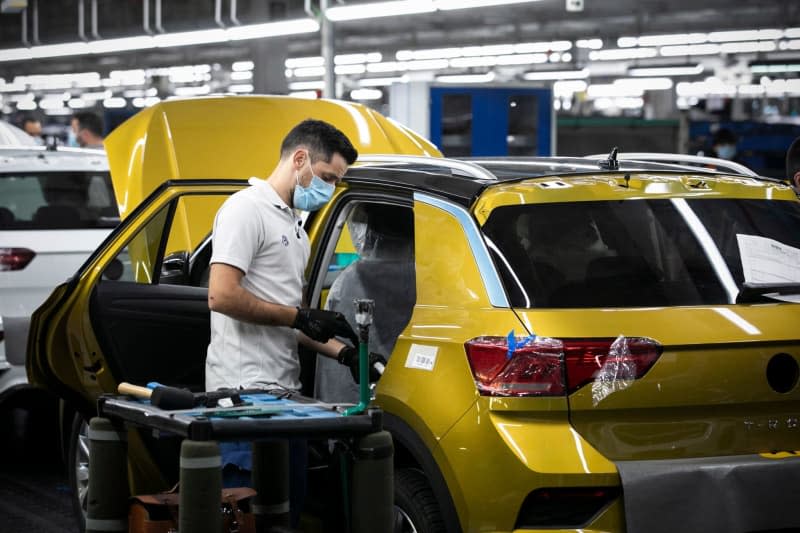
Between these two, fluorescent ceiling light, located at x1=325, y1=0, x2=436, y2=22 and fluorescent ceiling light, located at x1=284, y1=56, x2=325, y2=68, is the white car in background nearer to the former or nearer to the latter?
fluorescent ceiling light, located at x1=325, y1=0, x2=436, y2=22

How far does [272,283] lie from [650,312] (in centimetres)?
132

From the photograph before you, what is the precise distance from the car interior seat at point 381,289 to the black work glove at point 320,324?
0.87 meters

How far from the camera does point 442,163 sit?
14.2 feet

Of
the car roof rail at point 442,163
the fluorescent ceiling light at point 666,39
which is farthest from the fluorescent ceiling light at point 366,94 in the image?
the car roof rail at point 442,163

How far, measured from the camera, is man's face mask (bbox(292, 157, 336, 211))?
4219 mm

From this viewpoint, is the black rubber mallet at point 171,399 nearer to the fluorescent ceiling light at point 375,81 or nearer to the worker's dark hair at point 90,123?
the worker's dark hair at point 90,123

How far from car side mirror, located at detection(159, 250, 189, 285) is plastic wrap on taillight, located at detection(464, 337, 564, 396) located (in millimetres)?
2094

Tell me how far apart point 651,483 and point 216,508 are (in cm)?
118

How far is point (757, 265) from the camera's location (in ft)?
12.4

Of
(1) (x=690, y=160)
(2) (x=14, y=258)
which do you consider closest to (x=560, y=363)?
(1) (x=690, y=160)

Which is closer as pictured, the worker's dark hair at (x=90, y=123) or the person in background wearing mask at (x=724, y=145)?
the worker's dark hair at (x=90, y=123)

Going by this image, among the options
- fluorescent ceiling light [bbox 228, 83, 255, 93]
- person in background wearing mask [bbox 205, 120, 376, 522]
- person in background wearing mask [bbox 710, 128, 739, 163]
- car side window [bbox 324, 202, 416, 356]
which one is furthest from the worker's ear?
fluorescent ceiling light [bbox 228, 83, 255, 93]

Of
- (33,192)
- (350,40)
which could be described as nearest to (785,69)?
(350,40)

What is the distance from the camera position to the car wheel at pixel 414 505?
369cm
